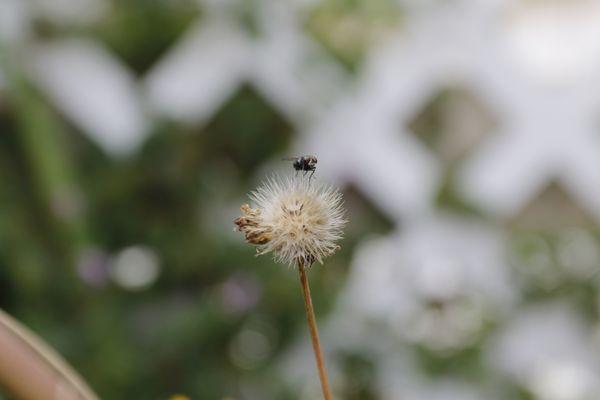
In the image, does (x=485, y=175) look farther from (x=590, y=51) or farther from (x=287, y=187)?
(x=287, y=187)

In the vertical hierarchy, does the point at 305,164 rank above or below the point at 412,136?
below

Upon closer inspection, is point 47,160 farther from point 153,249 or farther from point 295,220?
point 295,220

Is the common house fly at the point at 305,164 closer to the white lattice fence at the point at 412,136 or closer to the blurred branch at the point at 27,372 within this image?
the blurred branch at the point at 27,372

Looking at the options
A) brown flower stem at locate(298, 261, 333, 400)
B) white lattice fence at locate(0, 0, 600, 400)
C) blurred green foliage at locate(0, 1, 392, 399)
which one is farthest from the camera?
white lattice fence at locate(0, 0, 600, 400)

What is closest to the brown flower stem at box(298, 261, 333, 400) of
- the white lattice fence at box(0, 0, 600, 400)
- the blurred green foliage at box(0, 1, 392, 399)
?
the blurred green foliage at box(0, 1, 392, 399)

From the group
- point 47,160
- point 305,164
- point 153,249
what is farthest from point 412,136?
point 305,164

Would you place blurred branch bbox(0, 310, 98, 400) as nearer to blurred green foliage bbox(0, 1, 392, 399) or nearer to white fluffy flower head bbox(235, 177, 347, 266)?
white fluffy flower head bbox(235, 177, 347, 266)
